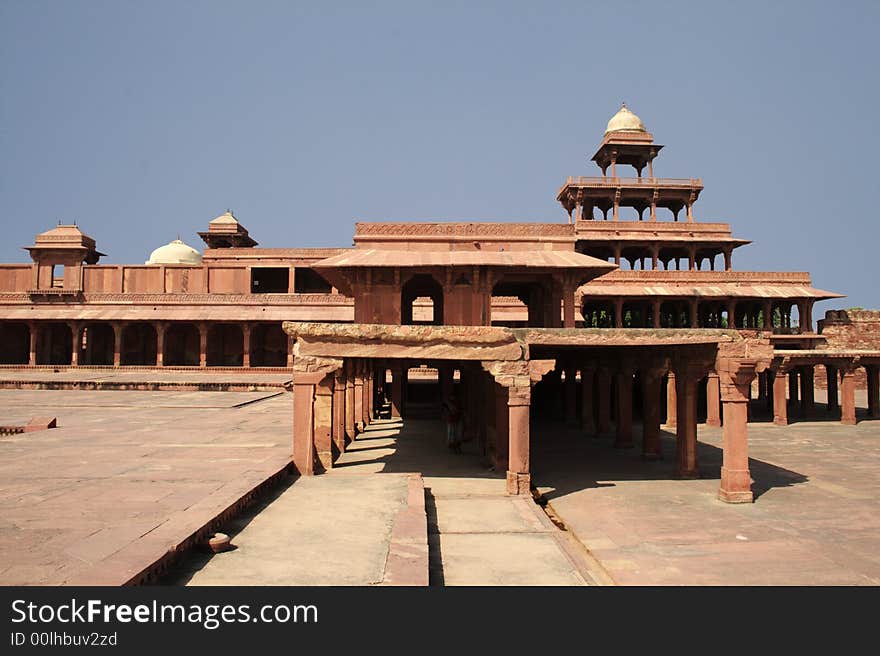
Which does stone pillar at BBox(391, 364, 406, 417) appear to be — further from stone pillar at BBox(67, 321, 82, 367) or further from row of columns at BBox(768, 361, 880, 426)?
stone pillar at BBox(67, 321, 82, 367)

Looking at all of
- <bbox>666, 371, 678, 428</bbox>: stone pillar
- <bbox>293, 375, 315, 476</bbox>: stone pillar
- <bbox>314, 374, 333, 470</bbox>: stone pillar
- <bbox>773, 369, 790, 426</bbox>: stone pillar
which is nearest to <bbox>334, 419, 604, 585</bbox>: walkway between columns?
<bbox>314, 374, 333, 470</bbox>: stone pillar

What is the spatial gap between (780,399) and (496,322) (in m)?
13.8

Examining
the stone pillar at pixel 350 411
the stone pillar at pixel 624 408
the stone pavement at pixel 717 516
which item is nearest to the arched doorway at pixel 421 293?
the stone pillar at pixel 350 411

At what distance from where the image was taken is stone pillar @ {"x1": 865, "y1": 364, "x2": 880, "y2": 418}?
2516 centimetres

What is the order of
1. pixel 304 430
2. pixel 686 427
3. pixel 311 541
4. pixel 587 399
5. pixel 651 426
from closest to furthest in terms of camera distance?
pixel 311 541, pixel 304 430, pixel 686 427, pixel 651 426, pixel 587 399

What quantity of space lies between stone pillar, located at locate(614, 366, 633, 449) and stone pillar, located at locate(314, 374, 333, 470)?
7.52 m

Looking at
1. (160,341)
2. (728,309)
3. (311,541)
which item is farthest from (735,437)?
(160,341)

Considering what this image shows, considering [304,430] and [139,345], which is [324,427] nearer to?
[304,430]

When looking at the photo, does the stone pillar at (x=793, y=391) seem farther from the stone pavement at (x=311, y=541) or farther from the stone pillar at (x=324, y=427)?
the stone pavement at (x=311, y=541)

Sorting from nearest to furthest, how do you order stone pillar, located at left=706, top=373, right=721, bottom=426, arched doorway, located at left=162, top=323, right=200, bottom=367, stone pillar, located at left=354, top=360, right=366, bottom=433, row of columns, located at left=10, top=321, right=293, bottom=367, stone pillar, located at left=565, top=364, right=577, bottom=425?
1. stone pillar, located at left=354, top=360, right=366, bottom=433
2. stone pillar, located at left=565, top=364, right=577, bottom=425
3. stone pillar, located at left=706, top=373, right=721, bottom=426
4. row of columns, located at left=10, top=321, right=293, bottom=367
5. arched doorway, located at left=162, top=323, right=200, bottom=367

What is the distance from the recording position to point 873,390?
25.8 meters

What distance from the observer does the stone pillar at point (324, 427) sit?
12133mm
